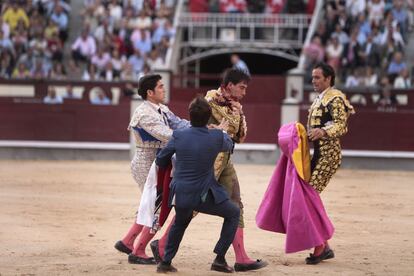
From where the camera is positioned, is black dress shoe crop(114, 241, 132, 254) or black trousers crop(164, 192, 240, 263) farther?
black dress shoe crop(114, 241, 132, 254)

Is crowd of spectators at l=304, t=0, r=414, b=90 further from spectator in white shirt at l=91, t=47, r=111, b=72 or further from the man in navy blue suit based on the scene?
the man in navy blue suit

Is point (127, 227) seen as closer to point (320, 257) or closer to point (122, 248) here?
point (122, 248)

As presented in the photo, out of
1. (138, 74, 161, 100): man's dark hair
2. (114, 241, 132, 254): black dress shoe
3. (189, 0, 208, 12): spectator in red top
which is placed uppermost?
(189, 0, 208, 12): spectator in red top

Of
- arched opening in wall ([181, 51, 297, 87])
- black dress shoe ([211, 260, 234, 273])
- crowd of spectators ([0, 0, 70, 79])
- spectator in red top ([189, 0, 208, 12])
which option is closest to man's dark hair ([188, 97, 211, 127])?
black dress shoe ([211, 260, 234, 273])

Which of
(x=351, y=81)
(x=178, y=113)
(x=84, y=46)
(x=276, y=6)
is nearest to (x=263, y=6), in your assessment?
(x=276, y=6)

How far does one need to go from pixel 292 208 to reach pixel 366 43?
37.2 ft

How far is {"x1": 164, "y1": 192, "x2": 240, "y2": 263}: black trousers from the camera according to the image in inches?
271

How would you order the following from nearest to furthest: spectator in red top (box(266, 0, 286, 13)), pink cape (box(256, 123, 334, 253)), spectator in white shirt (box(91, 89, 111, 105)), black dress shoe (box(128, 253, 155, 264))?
black dress shoe (box(128, 253, 155, 264))
pink cape (box(256, 123, 334, 253))
spectator in white shirt (box(91, 89, 111, 105))
spectator in red top (box(266, 0, 286, 13))

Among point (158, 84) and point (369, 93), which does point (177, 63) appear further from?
point (158, 84)

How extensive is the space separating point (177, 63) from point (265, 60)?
2.36 metres

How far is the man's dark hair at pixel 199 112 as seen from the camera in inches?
267

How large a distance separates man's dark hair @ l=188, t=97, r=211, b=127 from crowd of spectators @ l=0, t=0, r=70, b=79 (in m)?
12.5

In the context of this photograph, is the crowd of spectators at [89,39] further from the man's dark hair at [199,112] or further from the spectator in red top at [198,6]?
the man's dark hair at [199,112]

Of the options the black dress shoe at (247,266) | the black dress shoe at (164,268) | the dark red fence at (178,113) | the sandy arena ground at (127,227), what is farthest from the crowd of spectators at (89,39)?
the black dress shoe at (164,268)
